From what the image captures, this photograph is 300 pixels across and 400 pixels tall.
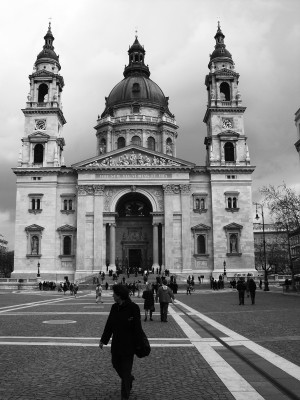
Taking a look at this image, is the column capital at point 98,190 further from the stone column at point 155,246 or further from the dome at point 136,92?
the dome at point 136,92

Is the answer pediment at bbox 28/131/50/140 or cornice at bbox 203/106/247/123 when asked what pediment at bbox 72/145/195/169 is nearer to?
pediment at bbox 28/131/50/140

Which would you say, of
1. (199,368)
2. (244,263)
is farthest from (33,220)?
(199,368)

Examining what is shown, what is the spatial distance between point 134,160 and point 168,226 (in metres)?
9.92

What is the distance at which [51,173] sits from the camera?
204ft

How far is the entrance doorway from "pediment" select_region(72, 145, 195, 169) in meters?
12.7

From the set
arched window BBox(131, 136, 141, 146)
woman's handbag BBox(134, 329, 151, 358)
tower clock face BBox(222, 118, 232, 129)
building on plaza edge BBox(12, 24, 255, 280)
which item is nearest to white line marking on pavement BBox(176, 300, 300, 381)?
woman's handbag BBox(134, 329, 151, 358)

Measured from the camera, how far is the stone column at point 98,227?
5884 cm

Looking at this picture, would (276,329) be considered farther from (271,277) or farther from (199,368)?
(271,277)

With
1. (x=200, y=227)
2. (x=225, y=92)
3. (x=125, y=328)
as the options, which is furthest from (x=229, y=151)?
(x=125, y=328)

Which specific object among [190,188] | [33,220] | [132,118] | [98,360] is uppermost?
[132,118]

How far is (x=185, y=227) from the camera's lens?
60438mm

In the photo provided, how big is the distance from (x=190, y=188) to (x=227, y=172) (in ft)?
17.9

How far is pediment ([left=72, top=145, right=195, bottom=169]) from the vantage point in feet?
202

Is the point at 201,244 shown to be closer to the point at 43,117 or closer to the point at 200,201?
the point at 200,201
